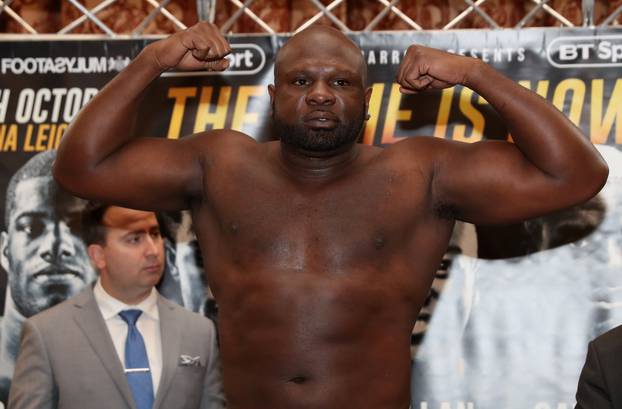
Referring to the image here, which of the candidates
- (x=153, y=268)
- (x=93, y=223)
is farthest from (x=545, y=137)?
(x=93, y=223)

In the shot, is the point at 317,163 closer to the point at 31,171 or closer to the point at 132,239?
the point at 132,239

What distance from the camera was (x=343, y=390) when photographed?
2178 millimetres

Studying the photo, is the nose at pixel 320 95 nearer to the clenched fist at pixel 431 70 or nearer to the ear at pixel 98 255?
the clenched fist at pixel 431 70

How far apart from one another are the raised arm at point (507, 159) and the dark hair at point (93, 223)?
1356 mm

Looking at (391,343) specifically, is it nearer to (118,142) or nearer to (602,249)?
(118,142)

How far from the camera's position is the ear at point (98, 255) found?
10.6 feet

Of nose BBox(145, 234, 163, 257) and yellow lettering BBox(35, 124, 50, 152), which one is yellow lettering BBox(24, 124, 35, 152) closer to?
yellow lettering BBox(35, 124, 50, 152)

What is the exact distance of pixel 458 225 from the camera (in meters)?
3.41

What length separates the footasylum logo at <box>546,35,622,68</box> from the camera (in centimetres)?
331

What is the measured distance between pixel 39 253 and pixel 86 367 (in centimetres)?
59

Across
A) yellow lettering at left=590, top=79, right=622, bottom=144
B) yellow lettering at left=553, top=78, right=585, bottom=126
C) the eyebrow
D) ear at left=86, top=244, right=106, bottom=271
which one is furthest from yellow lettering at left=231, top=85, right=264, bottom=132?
yellow lettering at left=590, top=79, right=622, bottom=144

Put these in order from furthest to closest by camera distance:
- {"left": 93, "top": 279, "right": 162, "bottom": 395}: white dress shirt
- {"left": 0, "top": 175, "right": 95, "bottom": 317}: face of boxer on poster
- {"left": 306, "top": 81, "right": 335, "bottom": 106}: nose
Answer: {"left": 0, "top": 175, "right": 95, "bottom": 317}: face of boxer on poster
{"left": 93, "top": 279, "right": 162, "bottom": 395}: white dress shirt
{"left": 306, "top": 81, "right": 335, "bottom": 106}: nose

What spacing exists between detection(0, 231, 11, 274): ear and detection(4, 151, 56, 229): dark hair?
0.06 m

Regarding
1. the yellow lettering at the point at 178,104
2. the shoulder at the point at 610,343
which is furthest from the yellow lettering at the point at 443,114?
the shoulder at the point at 610,343
